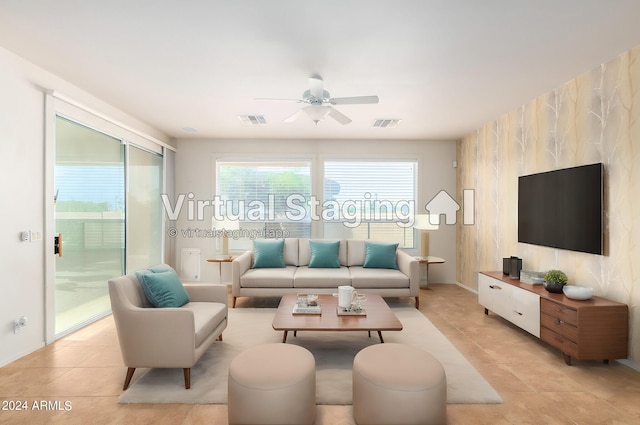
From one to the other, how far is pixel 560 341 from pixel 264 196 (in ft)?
15.5

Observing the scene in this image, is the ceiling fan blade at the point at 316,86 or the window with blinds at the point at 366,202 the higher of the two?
the ceiling fan blade at the point at 316,86

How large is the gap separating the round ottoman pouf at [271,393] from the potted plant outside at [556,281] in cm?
265

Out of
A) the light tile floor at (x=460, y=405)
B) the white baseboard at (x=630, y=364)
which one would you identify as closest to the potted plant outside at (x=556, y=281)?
the light tile floor at (x=460, y=405)

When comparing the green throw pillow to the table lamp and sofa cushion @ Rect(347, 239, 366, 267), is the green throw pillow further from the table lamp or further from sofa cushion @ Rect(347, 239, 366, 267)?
the table lamp

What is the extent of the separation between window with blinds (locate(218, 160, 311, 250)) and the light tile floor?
296cm

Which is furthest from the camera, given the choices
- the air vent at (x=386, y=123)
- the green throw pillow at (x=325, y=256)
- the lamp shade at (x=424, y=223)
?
the lamp shade at (x=424, y=223)

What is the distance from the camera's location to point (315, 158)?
19.9ft

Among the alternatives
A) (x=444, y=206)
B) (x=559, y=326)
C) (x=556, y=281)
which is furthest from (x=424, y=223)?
(x=559, y=326)

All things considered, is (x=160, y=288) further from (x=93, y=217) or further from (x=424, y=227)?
(x=424, y=227)

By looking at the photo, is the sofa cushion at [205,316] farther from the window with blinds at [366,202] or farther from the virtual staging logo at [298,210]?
the window with blinds at [366,202]

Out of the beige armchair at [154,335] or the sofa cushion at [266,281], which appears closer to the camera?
the beige armchair at [154,335]

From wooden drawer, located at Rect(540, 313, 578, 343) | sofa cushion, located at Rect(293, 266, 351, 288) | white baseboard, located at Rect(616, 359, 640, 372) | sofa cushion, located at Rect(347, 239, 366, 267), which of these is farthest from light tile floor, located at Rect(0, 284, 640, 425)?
sofa cushion, located at Rect(347, 239, 366, 267)

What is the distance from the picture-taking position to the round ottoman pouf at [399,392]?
6.00 ft

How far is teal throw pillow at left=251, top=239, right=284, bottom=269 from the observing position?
494 cm
